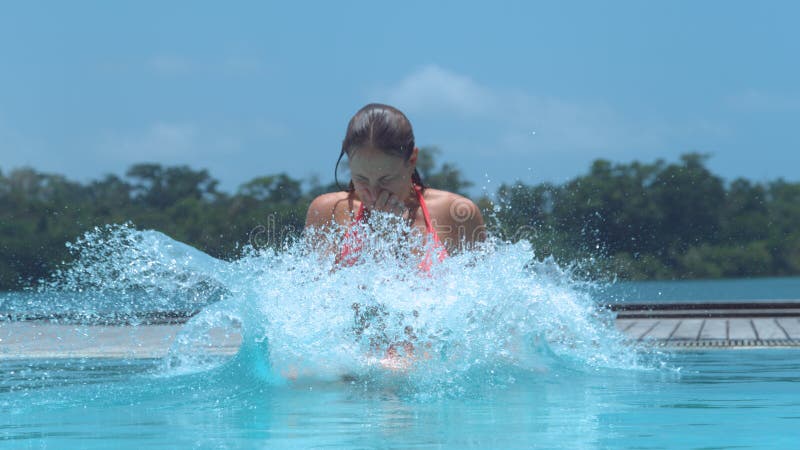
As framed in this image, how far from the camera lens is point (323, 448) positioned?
9.73 feet

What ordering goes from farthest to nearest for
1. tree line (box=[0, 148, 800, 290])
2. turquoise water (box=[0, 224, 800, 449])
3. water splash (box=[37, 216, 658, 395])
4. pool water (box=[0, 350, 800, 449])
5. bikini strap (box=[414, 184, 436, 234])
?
tree line (box=[0, 148, 800, 290]) → bikini strap (box=[414, 184, 436, 234]) → water splash (box=[37, 216, 658, 395]) → turquoise water (box=[0, 224, 800, 449]) → pool water (box=[0, 350, 800, 449])

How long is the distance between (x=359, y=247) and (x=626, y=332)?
4.99 meters

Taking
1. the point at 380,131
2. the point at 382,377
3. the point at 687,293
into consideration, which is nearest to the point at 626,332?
the point at 382,377

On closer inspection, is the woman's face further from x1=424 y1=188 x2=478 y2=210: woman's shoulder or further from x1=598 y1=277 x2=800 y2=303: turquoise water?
x1=598 y1=277 x2=800 y2=303: turquoise water

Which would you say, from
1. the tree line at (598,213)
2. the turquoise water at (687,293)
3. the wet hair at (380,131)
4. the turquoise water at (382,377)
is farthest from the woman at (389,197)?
the tree line at (598,213)

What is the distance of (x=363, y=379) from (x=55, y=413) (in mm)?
1170

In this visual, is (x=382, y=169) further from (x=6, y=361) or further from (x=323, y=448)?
(x=6, y=361)

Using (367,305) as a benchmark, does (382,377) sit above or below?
below

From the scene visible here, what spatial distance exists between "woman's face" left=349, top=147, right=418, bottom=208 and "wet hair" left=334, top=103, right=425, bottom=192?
25 mm

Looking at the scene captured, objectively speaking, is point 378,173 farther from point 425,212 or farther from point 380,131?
point 425,212

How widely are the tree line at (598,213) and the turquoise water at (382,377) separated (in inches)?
1242

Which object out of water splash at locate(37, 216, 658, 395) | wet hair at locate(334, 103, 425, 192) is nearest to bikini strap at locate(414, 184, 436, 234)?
water splash at locate(37, 216, 658, 395)

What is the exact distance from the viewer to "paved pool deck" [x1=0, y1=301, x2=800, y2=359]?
7.23 meters

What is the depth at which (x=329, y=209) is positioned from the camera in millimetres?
4547
